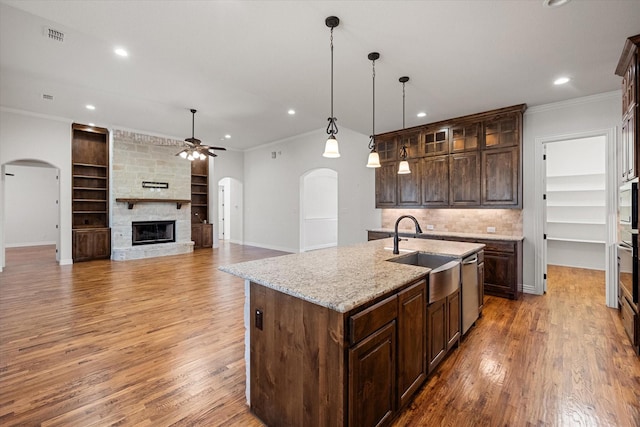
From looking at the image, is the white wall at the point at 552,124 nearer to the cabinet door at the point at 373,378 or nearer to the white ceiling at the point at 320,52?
the white ceiling at the point at 320,52

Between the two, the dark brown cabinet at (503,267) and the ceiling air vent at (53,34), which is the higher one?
the ceiling air vent at (53,34)

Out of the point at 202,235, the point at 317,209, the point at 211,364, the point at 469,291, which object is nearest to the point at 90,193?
the point at 202,235

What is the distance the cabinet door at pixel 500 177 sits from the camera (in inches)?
171

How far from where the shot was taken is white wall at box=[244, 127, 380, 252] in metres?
6.49

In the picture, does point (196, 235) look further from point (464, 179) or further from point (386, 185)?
point (464, 179)

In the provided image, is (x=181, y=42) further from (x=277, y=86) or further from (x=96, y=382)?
(x=96, y=382)

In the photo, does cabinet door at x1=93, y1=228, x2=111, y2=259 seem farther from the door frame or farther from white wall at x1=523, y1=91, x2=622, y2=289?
the door frame

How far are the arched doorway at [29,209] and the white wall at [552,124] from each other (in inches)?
457

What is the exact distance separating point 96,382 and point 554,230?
8.01 m

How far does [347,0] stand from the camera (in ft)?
7.10

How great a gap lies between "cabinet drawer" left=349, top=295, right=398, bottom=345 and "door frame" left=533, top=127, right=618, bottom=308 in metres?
3.93

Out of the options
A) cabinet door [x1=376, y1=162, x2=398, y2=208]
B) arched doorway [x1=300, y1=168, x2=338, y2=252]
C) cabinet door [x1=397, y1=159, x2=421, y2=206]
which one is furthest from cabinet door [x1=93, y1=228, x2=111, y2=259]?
cabinet door [x1=397, y1=159, x2=421, y2=206]

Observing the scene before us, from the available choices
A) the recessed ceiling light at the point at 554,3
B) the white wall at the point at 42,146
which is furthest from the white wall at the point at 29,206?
the recessed ceiling light at the point at 554,3

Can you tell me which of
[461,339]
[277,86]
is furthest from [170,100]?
[461,339]
